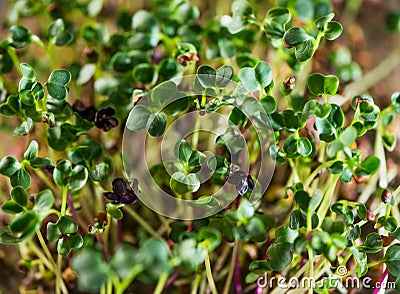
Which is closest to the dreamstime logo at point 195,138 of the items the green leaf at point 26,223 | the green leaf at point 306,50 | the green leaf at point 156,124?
the green leaf at point 156,124

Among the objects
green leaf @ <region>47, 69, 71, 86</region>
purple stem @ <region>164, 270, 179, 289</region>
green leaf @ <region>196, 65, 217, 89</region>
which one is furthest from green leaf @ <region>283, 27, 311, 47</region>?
purple stem @ <region>164, 270, 179, 289</region>

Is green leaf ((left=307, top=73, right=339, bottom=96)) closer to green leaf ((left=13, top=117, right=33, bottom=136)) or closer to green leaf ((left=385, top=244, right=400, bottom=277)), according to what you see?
green leaf ((left=385, top=244, right=400, bottom=277))

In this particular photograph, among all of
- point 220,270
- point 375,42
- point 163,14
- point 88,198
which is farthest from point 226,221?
point 375,42

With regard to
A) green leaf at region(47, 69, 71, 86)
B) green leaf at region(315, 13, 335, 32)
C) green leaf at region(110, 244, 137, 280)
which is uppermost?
green leaf at region(315, 13, 335, 32)

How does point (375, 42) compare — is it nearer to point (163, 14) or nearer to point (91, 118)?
point (163, 14)

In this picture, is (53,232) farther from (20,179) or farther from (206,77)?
(206,77)
